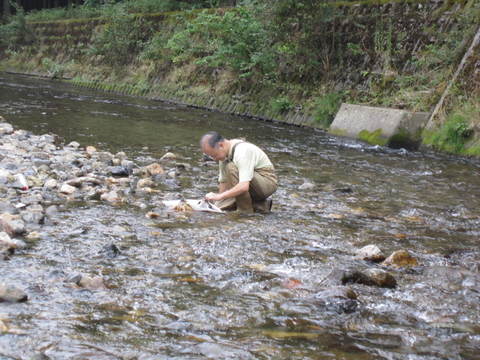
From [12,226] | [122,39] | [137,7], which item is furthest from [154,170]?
[137,7]

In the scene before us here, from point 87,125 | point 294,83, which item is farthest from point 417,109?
point 87,125

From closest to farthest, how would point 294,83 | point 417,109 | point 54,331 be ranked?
point 54,331 < point 417,109 < point 294,83

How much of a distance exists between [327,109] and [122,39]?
15.5 meters

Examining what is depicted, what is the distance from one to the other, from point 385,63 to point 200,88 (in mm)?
7886

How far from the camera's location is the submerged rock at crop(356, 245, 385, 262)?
442cm

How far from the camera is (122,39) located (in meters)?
27.1

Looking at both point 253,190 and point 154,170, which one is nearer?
point 253,190

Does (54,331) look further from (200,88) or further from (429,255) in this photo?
(200,88)

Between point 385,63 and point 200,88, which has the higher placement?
point 385,63

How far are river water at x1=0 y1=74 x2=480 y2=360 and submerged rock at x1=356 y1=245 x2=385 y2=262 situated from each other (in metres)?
0.09

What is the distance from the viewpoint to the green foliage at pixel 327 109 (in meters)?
14.5

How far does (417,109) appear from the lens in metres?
12.2

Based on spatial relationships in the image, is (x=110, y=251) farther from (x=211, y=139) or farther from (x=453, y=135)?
(x=453, y=135)

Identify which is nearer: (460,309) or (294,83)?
(460,309)
